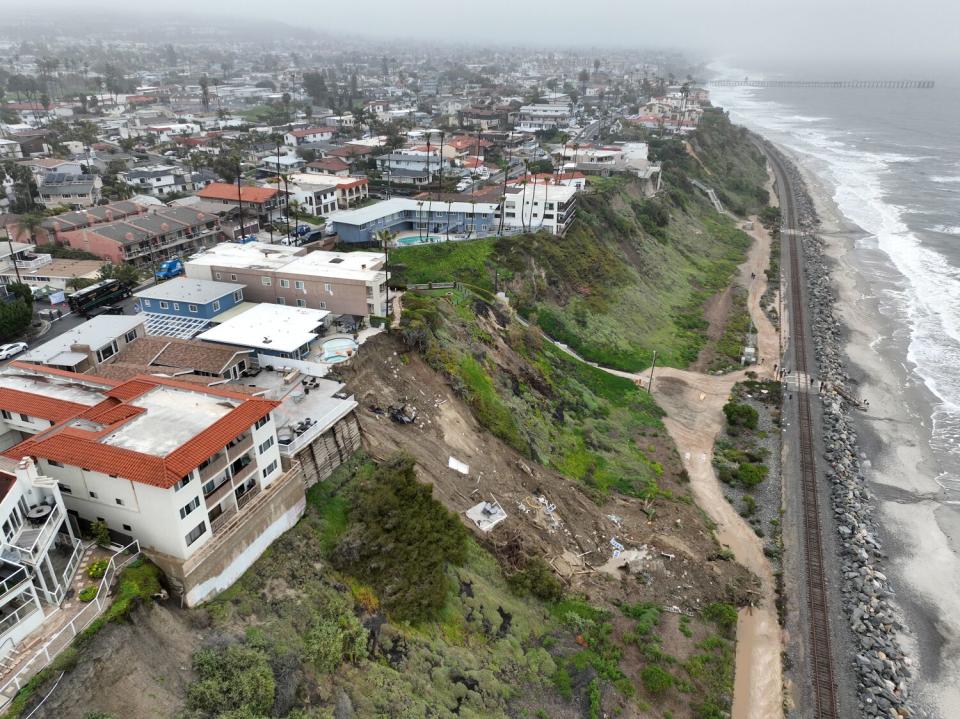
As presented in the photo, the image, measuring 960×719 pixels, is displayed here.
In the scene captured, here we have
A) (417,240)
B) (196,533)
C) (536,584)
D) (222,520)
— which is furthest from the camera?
(417,240)

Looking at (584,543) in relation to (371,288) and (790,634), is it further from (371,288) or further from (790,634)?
(371,288)

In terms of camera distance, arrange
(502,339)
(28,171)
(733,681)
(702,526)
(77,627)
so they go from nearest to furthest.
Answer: (77,627), (733,681), (702,526), (502,339), (28,171)

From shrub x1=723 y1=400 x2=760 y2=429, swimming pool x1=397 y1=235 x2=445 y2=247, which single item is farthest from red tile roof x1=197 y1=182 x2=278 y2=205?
shrub x1=723 y1=400 x2=760 y2=429

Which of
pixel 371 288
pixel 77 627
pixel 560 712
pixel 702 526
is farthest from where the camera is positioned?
→ pixel 371 288

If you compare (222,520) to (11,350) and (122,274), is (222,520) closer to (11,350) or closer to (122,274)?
(11,350)

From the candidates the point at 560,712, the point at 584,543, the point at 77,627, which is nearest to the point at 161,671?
the point at 77,627

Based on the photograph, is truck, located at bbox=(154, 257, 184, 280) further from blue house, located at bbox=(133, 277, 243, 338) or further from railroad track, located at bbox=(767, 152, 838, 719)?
railroad track, located at bbox=(767, 152, 838, 719)

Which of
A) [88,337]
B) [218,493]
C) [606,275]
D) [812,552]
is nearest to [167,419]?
[218,493]
